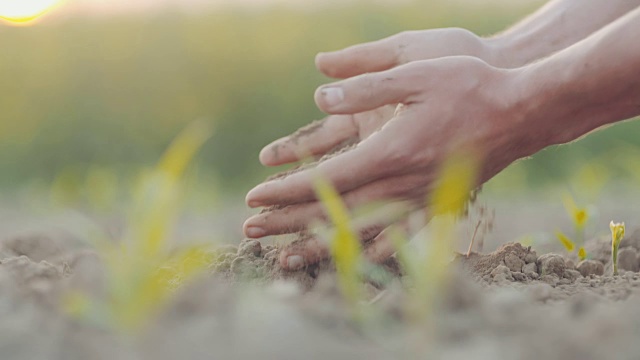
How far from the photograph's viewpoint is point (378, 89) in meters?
1.88

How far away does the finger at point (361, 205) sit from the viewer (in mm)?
2016

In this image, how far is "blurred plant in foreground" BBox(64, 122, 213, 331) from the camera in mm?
1035

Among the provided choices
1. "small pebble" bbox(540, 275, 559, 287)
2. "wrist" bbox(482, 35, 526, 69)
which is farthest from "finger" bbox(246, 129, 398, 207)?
"wrist" bbox(482, 35, 526, 69)

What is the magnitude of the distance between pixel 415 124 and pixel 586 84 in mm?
403

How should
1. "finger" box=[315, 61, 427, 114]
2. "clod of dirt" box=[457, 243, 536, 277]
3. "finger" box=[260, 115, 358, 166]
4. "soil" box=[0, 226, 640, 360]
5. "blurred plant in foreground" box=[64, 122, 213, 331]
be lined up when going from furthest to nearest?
"finger" box=[260, 115, 358, 166], "clod of dirt" box=[457, 243, 536, 277], "finger" box=[315, 61, 427, 114], "blurred plant in foreground" box=[64, 122, 213, 331], "soil" box=[0, 226, 640, 360]

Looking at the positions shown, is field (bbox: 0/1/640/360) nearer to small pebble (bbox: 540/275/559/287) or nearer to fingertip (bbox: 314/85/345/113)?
small pebble (bbox: 540/275/559/287)

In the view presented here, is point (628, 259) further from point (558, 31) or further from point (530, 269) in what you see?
point (558, 31)

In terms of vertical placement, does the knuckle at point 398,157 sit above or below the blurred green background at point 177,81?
below

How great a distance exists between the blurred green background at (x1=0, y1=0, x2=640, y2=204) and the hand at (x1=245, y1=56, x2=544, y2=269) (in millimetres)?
4578

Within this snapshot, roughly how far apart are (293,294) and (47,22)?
7.76m

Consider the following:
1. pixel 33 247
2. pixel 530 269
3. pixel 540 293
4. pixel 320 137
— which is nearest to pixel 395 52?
pixel 320 137

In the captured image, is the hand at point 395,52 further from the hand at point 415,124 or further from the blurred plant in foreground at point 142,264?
the blurred plant in foreground at point 142,264

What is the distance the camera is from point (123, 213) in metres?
4.66

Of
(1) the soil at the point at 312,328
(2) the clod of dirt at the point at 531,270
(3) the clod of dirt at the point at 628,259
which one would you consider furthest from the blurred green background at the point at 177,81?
(1) the soil at the point at 312,328
